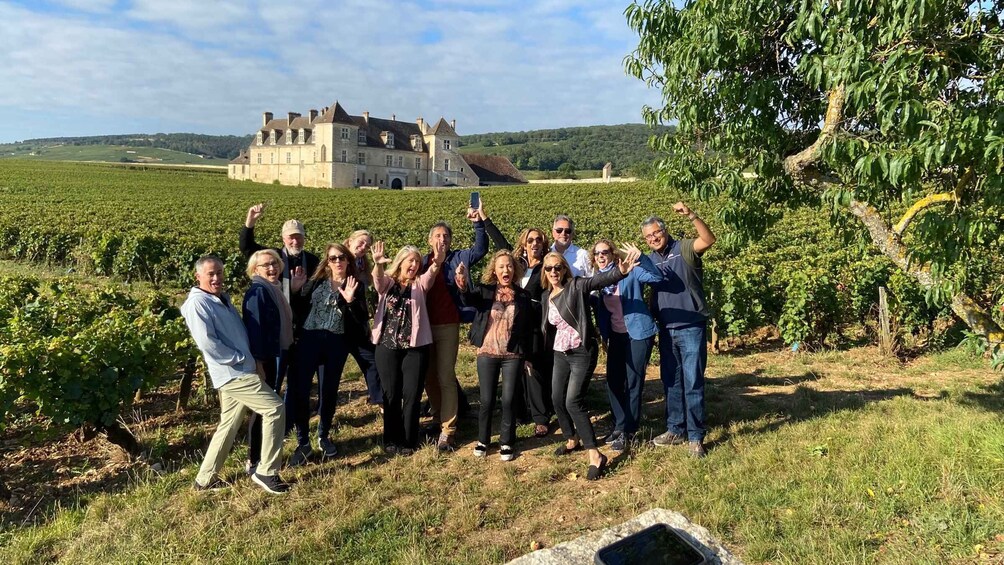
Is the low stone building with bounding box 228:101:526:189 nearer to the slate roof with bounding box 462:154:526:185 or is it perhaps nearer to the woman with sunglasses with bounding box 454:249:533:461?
the slate roof with bounding box 462:154:526:185

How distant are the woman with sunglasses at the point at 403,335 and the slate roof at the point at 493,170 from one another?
2961 inches

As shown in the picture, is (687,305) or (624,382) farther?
(624,382)

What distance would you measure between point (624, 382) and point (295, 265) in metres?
3.12

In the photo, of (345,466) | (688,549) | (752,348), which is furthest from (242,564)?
(752,348)

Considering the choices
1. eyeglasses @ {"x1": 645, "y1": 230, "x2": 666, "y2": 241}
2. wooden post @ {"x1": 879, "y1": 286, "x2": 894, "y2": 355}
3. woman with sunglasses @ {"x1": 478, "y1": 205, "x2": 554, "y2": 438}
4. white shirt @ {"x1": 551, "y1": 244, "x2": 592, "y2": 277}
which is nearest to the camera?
eyeglasses @ {"x1": 645, "y1": 230, "x2": 666, "y2": 241}

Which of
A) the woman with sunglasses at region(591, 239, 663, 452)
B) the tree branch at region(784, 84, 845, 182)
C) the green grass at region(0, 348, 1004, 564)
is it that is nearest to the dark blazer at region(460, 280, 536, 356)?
Answer: the woman with sunglasses at region(591, 239, 663, 452)

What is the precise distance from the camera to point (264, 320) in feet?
14.6

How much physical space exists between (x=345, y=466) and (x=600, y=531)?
222cm

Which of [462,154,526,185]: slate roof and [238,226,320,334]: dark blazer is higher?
[462,154,526,185]: slate roof

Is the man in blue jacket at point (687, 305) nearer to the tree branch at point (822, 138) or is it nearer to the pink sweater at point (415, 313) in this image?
the tree branch at point (822, 138)

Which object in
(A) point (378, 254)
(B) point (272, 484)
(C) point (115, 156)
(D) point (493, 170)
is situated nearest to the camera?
(B) point (272, 484)

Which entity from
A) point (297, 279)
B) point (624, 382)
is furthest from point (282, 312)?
point (624, 382)

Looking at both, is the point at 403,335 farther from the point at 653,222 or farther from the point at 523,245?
the point at 653,222

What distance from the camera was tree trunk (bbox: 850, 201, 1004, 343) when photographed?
4.63 metres
